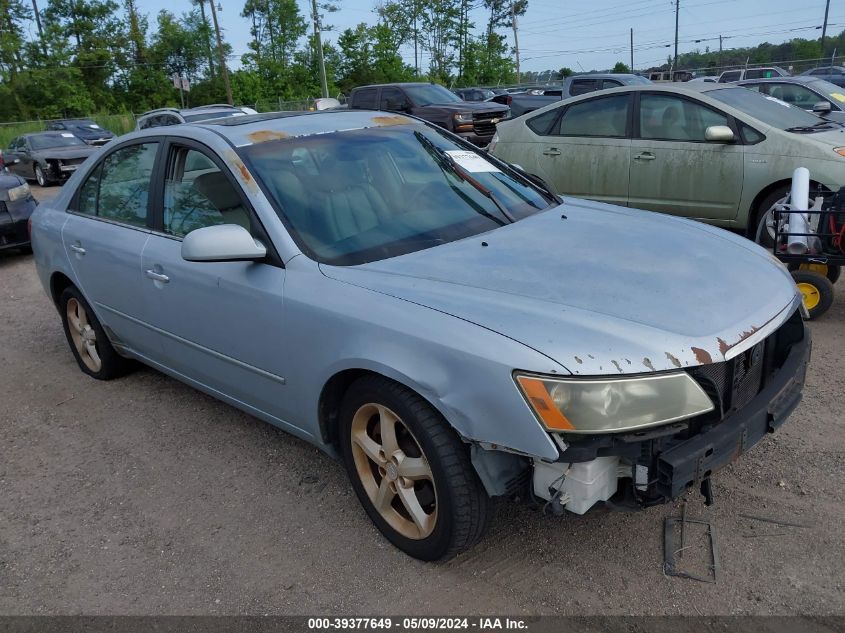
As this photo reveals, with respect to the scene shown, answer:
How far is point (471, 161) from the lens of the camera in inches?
151

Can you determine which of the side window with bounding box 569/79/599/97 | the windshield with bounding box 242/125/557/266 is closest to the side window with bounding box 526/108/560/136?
the windshield with bounding box 242/125/557/266

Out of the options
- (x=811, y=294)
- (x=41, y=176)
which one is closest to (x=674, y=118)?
(x=811, y=294)

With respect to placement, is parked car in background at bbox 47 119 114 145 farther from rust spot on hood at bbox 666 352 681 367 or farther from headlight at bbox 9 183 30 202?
rust spot on hood at bbox 666 352 681 367

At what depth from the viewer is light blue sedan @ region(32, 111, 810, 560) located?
89.2 inches

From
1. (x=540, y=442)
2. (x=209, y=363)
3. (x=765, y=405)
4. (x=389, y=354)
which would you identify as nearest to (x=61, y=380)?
(x=209, y=363)

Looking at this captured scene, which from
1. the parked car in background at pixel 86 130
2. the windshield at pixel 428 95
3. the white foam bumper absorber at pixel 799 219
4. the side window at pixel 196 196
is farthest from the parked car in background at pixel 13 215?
the parked car in background at pixel 86 130

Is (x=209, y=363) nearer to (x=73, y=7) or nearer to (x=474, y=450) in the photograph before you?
(x=474, y=450)

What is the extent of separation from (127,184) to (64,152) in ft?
51.5

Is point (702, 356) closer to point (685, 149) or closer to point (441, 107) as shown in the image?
point (685, 149)

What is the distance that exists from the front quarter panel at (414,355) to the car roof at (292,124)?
0.85 m

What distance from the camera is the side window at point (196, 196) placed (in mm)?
3293

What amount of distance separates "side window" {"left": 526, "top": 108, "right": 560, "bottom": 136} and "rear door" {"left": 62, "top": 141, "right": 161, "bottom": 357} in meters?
4.83

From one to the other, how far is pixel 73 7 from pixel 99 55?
14.5ft

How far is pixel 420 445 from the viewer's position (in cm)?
253
